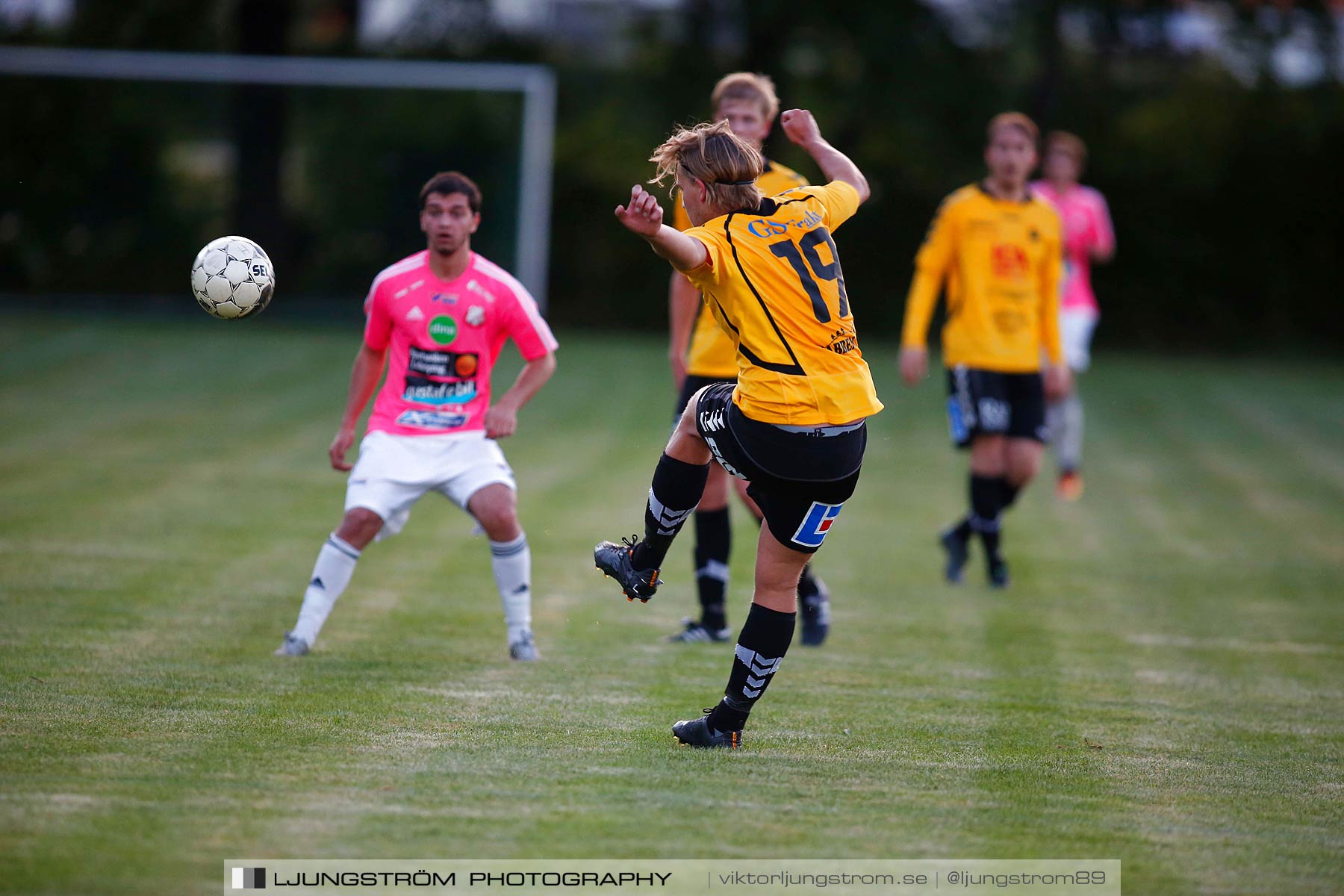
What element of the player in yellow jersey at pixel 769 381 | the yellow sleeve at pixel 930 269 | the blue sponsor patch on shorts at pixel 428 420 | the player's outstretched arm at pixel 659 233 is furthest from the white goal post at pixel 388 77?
the player's outstretched arm at pixel 659 233

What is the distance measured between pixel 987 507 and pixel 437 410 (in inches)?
140

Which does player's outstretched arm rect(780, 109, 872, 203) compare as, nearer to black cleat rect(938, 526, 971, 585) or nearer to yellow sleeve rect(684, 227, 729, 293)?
yellow sleeve rect(684, 227, 729, 293)

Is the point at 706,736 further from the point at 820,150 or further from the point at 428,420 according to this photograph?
the point at 820,150

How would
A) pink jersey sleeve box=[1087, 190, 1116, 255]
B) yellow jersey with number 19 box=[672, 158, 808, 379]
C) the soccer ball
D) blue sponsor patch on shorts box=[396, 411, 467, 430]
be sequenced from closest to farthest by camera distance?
1. the soccer ball
2. blue sponsor patch on shorts box=[396, 411, 467, 430]
3. yellow jersey with number 19 box=[672, 158, 808, 379]
4. pink jersey sleeve box=[1087, 190, 1116, 255]

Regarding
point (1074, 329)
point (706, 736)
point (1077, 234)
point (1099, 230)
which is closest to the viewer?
point (706, 736)

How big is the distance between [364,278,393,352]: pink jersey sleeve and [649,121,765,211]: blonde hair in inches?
72.1

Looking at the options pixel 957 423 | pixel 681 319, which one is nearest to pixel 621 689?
pixel 681 319

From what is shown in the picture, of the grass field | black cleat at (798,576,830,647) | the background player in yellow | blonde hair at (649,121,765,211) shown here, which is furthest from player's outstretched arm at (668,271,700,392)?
blonde hair at (649,121,765,211)

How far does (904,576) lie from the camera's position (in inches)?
330

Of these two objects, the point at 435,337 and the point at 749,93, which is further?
the point at 749,93

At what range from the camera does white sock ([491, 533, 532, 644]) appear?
593cm

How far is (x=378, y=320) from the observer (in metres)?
5.88

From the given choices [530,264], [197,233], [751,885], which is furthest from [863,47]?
[751,885]

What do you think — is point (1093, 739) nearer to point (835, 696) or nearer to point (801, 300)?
point (835, 696)
